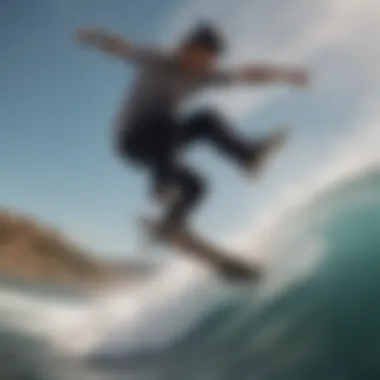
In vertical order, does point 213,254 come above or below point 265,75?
below

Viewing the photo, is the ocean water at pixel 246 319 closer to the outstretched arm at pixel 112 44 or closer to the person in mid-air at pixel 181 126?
the person in mid-air at pixel 181 126

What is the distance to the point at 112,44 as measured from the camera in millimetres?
1834

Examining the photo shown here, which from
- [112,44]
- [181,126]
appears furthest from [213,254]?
[112,44]

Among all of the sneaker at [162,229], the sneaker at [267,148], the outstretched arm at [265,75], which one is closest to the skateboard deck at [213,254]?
the sneaker at [162,229]

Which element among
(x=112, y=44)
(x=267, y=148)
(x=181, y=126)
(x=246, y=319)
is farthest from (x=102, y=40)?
(x=246, y=319)

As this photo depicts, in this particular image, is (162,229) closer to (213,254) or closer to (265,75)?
(213,254)

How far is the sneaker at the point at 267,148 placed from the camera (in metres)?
1.79

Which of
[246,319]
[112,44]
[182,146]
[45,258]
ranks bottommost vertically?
[246,319]

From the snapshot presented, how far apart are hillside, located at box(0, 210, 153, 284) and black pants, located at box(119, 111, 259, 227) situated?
0.42 feet

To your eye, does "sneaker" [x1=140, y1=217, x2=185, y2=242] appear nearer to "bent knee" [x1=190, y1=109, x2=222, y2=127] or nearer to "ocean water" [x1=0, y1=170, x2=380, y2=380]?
"ocean water" [x1=0, y1=170, x2=380, y2=380]

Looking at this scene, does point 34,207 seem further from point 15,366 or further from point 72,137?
point 15,366

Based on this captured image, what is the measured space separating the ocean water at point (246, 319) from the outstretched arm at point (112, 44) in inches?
13.2

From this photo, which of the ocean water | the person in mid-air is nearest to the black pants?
the person in mid-air

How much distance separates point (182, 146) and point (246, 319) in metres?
0.28
